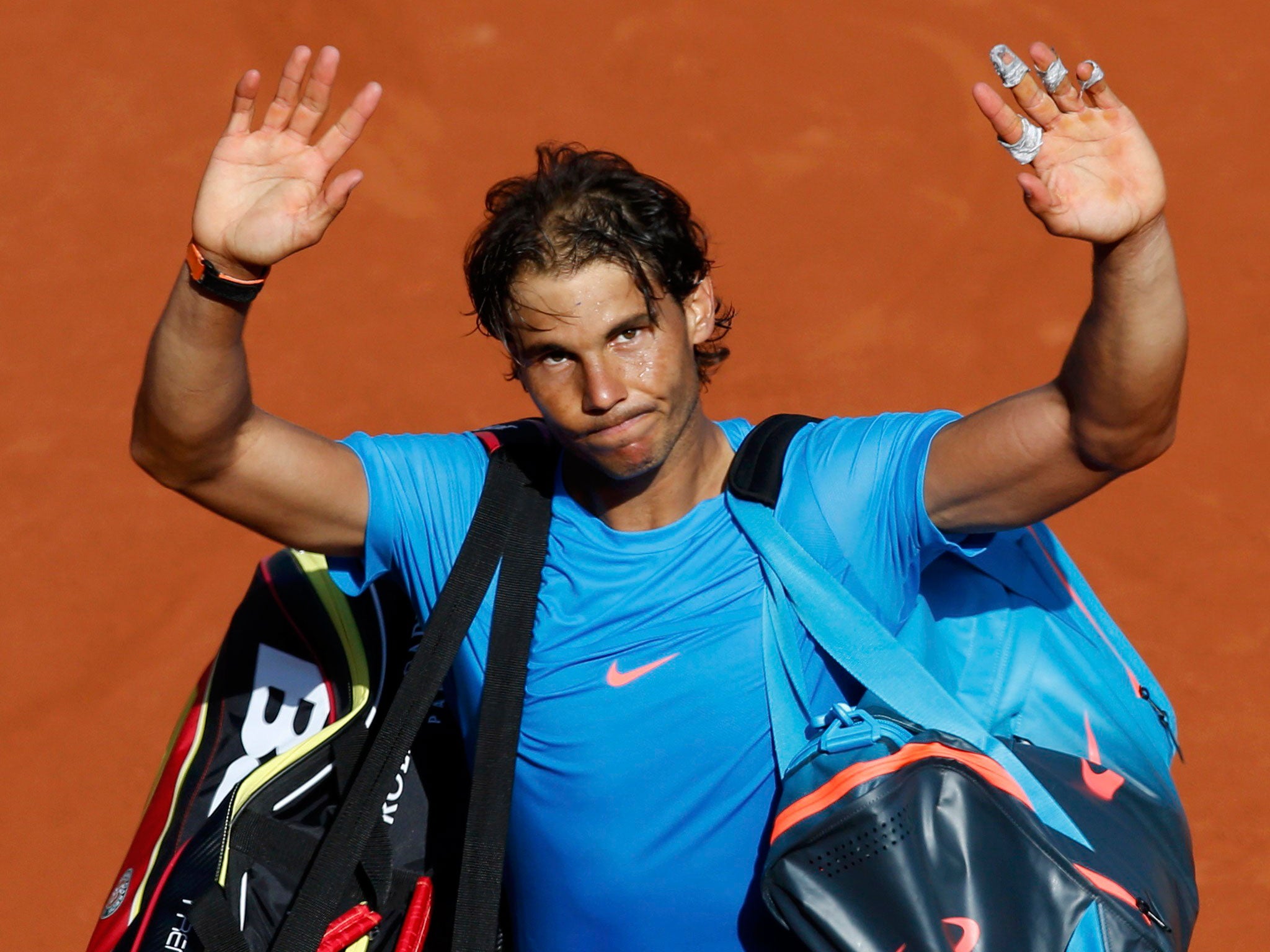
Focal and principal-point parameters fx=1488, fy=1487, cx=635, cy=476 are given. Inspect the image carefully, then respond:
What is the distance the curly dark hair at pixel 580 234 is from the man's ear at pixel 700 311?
0.08 ft

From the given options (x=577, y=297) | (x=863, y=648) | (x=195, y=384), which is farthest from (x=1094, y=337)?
(x=195, y=384)

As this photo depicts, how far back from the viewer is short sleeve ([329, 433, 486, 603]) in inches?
112

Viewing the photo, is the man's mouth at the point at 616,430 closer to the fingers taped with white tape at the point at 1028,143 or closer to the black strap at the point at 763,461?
the black strap at the point at 763,461

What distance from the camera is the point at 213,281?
8.52 ft

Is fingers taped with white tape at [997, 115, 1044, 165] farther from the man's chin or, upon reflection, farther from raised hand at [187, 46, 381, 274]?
raised hand at [187, 46, 381, 274]

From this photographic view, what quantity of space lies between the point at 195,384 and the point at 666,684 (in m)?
0.99

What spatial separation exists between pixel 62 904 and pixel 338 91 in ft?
12.4

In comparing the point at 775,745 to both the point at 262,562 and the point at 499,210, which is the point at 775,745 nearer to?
the point at 499,210

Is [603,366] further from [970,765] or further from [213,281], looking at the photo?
[970,765]

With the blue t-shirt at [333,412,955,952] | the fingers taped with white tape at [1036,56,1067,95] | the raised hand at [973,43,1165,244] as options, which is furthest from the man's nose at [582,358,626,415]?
the fingers taped with white tape at [1036,56,1067,95]

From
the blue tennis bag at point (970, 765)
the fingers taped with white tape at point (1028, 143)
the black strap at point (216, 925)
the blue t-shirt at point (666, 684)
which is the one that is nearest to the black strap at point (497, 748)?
the blue t-shirt at point (666, 684)

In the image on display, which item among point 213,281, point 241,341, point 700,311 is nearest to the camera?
point 213,281

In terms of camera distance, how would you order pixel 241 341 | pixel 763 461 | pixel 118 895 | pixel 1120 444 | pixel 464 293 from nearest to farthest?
pixel 1120 444 < pixel 241 341 < pixel 763 461 < pixel 118 895 < pixel 464 293

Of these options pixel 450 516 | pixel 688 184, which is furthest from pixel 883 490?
pixel 688 184
